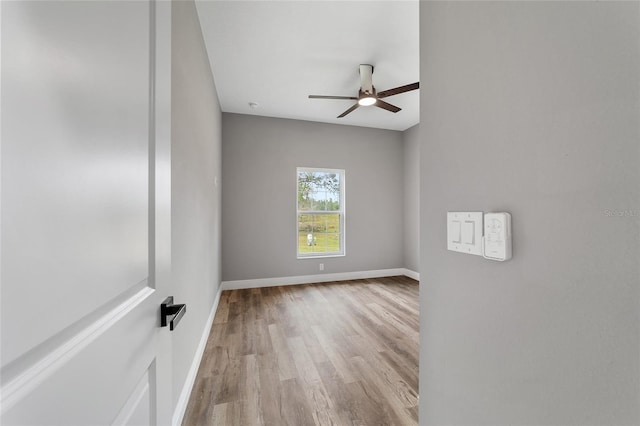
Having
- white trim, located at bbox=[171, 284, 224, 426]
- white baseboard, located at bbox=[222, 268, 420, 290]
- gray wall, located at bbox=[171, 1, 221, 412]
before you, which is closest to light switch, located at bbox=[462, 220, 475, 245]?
gray wall, located at bbox=[171, 1, 221, 412]

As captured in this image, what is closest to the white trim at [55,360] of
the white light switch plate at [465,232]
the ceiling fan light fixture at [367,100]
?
the white light switch plate at [465,232]

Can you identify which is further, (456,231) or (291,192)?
(291,192)

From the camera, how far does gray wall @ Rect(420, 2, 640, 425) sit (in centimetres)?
46

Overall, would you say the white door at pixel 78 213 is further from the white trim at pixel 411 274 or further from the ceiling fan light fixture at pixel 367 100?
the white trim at pixel 411 274

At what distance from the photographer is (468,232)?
0.76 metres

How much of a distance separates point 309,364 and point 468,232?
1.77m

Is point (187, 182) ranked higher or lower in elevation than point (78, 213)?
higher

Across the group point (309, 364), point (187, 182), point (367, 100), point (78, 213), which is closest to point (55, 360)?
point (78, 213)

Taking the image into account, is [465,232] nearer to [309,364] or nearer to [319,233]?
[309,364]

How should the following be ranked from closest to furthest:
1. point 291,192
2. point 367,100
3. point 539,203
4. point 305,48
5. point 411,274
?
point 539,203
point 305,48
point 367,100
point 291,192
point 411,274

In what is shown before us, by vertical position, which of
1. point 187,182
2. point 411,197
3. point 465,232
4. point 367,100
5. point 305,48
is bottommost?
point 465,232

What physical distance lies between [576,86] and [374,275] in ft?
14.8

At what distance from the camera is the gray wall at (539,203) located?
1.50ft

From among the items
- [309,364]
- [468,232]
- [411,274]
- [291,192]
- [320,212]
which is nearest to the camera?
[468,232]
